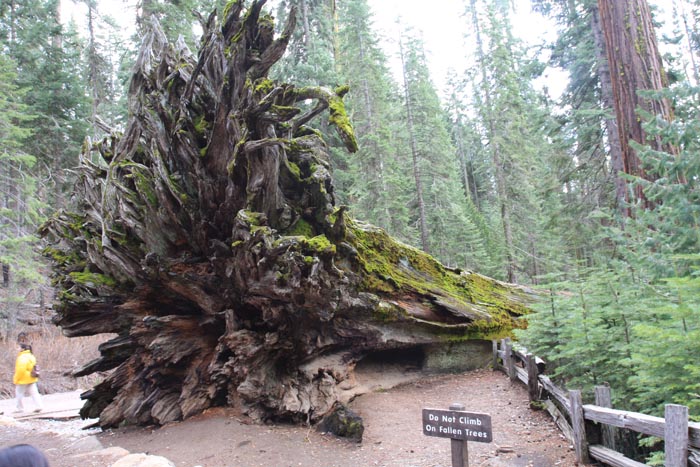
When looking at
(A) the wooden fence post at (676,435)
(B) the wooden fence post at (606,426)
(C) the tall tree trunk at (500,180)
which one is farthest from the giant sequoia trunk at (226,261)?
(C) the tall tree trunk at (500,180)

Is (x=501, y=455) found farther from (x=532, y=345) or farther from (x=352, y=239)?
(x=352, y=239)

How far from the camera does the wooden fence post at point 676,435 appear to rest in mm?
3635

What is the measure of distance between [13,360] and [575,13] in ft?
73.6

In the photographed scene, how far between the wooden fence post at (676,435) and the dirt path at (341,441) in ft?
7.08

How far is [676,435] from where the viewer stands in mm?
3689

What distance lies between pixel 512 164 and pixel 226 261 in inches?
890

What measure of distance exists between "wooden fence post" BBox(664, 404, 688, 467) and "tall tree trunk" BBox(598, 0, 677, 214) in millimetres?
5633

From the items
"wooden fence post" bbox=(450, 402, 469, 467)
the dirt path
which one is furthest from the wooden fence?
"wooden fence post" bbox=(450, 402, 469, 467)

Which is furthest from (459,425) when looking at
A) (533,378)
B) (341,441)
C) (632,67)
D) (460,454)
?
(632,67)

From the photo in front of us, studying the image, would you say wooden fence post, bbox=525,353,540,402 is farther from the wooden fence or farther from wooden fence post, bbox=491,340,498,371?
wooden fence post, bbox=491,340,498,371

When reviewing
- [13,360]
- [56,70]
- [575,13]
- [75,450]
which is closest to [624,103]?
[575,13]

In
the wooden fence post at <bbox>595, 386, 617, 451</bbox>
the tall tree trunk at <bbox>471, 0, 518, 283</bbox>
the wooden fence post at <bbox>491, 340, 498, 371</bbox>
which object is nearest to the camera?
the wooden fence post at <bbox>595, 386, 617, 451</bbox>

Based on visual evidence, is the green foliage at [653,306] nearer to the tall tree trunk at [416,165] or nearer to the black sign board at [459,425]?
the black sign board at [459,425]

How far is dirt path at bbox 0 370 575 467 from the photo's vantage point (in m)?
6.56
